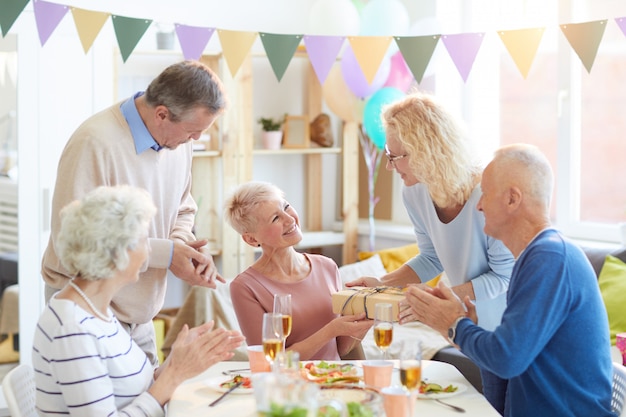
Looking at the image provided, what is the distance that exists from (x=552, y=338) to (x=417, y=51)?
2.06 metres

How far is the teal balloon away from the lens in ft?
16.4

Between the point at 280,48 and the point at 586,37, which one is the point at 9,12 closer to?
the point at 280,48

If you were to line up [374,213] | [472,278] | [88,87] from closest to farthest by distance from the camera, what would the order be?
[472,278]
[88,87]
[374,213]

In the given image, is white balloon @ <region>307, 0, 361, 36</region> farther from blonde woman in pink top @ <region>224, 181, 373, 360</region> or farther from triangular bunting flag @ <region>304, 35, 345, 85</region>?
blonde woman in pink top @ <region>224, 181, 373, 360</region>

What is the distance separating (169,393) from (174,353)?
0.32ft

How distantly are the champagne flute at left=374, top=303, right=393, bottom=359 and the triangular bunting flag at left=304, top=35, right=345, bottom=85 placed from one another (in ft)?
6.43

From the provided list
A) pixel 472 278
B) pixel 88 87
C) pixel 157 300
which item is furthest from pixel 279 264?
pixel 88 87

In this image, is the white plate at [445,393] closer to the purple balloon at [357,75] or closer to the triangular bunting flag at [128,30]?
the triangular bunting flag at [128,30]

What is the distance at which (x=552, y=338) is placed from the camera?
1972 millimetres

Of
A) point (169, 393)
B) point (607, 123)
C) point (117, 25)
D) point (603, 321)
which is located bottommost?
point (169, 393)

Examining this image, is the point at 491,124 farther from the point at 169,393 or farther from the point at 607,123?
the point at 169,393

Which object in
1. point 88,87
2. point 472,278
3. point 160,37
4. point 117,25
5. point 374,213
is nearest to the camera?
point 472,278

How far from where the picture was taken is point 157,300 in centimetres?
276

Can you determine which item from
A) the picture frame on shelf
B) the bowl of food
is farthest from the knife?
the picture frame on shelf
